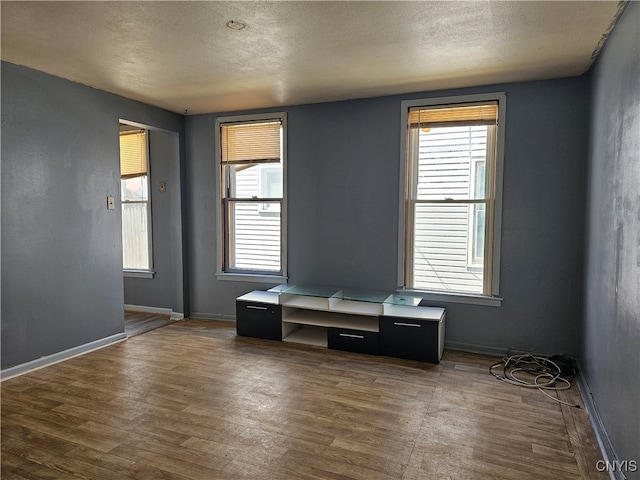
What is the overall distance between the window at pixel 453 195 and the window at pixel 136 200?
352 cm

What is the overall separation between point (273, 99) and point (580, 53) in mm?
2846

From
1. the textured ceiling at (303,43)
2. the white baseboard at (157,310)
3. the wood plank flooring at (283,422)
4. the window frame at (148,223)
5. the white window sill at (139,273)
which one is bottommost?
the wood plank flooring at (283,422)

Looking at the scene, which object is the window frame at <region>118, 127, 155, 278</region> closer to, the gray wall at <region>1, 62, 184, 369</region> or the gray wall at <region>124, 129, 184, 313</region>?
the gray wall at <region>124, 129, 184, 313</region>

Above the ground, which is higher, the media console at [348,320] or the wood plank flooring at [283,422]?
the media console at [348,320]

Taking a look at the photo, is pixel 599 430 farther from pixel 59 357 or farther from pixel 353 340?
pixel 59 357

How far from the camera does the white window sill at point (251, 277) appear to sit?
4914 mm

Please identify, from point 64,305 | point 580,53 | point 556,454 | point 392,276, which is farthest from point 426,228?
point 64,305

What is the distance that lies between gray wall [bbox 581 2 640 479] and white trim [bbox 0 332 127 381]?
4212mm

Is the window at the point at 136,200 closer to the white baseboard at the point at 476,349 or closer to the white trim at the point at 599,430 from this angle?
the white baseboard at the point at 476,349

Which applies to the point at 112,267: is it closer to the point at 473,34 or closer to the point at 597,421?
the point at 473,34

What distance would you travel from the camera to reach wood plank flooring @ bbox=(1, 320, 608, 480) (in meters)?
2.19

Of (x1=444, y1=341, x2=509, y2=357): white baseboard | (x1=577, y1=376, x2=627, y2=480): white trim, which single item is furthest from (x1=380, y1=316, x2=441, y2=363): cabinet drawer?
(x1=577, y1=376, x2=627, y2=480): white trim

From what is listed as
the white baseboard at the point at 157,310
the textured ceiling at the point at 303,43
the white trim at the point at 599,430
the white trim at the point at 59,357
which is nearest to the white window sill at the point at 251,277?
the white baseboard at the point at 157,310

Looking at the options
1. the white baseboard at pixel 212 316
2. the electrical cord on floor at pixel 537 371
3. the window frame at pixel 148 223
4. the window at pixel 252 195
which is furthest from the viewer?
the window frame at pixel 148 223
